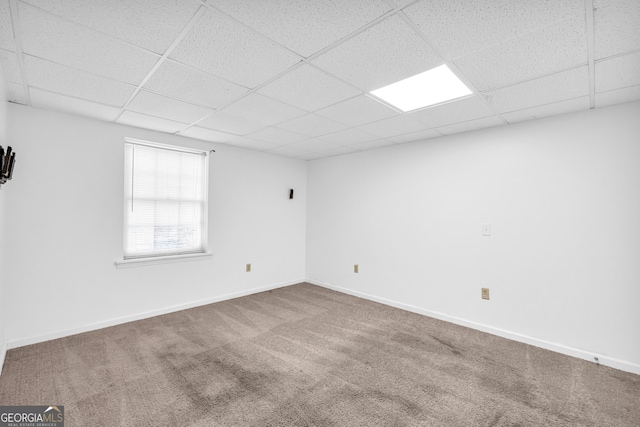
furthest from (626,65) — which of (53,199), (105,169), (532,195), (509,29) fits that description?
(53,199)

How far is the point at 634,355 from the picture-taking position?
2463 mm

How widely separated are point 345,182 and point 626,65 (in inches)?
132

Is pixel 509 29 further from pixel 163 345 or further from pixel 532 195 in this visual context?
pixel 163 345

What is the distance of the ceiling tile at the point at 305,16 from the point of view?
1.38 m

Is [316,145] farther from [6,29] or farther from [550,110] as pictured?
[6,29]

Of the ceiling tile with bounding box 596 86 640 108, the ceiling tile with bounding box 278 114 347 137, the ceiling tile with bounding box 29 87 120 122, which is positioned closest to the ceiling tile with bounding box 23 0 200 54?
the ceiling tile with bounding box 29 87 120 122

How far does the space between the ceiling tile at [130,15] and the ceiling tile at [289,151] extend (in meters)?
2.73

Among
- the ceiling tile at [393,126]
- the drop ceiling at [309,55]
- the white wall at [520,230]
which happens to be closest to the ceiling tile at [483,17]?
the drop ceiling at [309,55]

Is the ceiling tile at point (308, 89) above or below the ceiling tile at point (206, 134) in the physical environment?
below

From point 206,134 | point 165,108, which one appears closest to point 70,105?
point 165,108

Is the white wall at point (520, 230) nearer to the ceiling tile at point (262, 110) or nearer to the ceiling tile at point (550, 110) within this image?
the ceiling tile at point (550, 110)

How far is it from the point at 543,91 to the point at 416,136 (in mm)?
1479

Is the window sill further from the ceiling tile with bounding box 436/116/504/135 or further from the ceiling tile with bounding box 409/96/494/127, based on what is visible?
the ceiling tile with bounding box 436/116/504/135

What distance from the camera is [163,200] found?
376 cm
